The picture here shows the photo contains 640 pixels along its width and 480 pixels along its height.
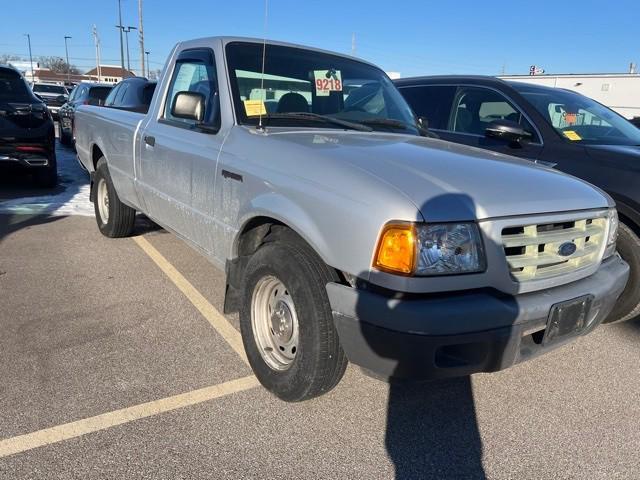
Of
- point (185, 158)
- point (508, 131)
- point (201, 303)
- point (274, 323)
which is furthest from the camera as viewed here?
point (508, 131)

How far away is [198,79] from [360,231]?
2219mm

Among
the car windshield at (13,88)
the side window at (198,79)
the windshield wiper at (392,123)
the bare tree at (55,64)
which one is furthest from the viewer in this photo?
the bare tree at (55,64)

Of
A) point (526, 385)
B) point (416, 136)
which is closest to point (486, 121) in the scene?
point (416, 136)

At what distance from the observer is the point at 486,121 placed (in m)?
5.28

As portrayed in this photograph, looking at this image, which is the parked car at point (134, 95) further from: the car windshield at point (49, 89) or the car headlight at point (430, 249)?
the car windshield at point (49, 89)

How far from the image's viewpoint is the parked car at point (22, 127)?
283 inches

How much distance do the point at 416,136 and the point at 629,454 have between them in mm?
2268

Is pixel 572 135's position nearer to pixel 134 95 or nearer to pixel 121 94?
pixel 134 95

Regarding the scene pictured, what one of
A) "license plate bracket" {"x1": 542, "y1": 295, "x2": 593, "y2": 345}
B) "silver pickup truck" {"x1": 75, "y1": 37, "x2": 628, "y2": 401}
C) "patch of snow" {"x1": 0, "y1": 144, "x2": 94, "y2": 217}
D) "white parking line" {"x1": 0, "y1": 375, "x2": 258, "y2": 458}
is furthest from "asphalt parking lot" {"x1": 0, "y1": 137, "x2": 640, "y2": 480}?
"patch of snow" {"x1": 0, "y1": 144, "x2": 94, "y2": 217}

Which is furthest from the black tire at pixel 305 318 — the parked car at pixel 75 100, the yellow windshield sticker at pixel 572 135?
the parked car at pixel 75 100

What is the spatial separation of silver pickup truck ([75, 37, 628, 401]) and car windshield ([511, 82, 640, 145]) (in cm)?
173

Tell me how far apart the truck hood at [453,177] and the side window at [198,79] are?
2.18 feet

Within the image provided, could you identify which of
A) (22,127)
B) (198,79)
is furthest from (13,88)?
(198,79)

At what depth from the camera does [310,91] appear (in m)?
3.74
